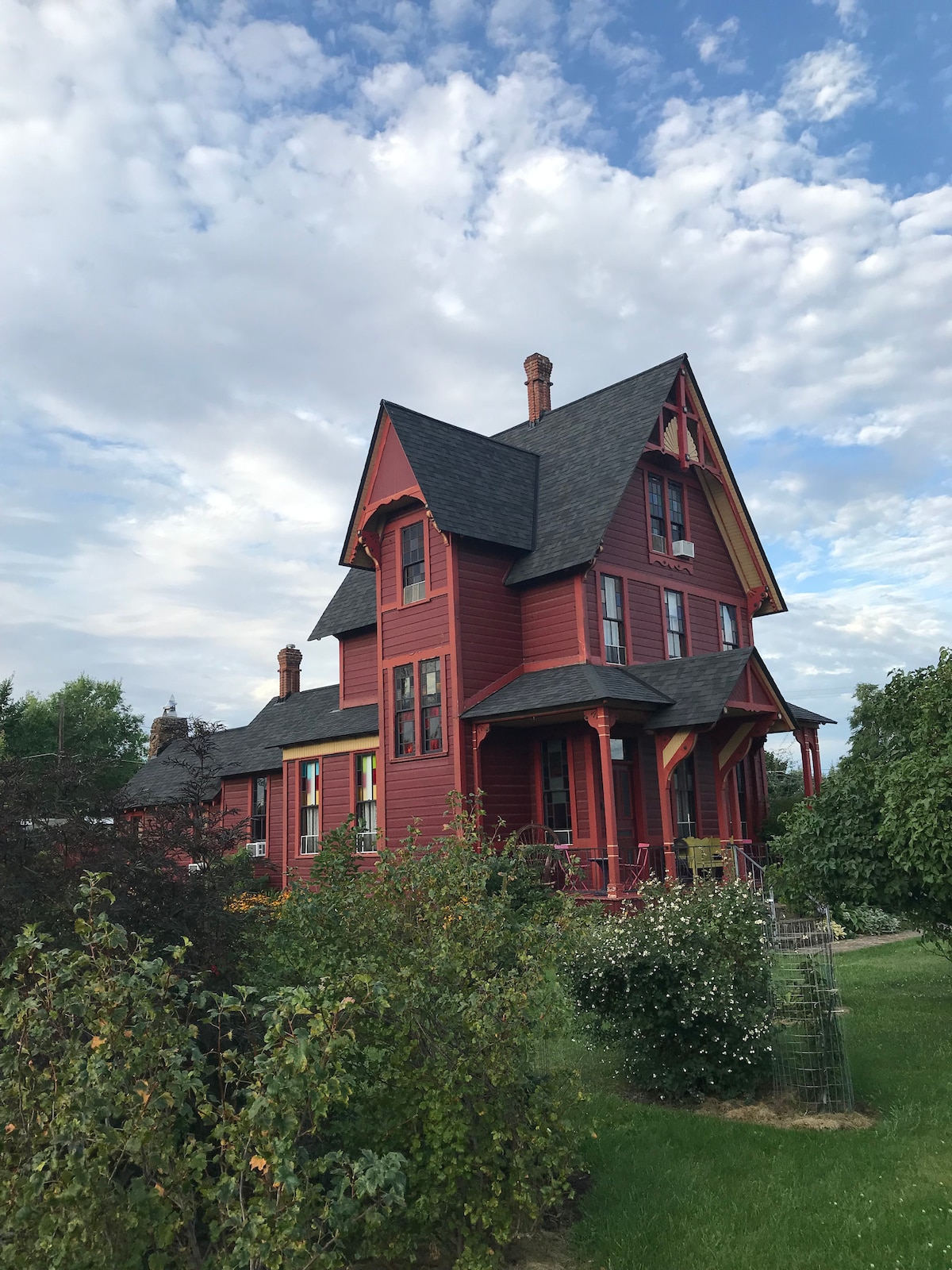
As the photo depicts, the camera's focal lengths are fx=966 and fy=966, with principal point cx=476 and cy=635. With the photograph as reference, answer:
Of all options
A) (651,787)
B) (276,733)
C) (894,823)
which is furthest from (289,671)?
(894,823)

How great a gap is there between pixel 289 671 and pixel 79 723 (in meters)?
38.4

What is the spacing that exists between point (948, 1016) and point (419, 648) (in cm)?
1302

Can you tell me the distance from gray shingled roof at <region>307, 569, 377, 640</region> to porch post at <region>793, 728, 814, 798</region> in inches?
436

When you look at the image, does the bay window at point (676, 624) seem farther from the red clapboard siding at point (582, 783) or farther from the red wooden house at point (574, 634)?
the red clapboard siding at point (582, 783)

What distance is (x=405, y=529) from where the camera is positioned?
22.6 m

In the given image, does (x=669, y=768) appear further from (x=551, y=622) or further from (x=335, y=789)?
(x=335, y=789)

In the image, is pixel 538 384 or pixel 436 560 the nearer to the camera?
pixel 436 560

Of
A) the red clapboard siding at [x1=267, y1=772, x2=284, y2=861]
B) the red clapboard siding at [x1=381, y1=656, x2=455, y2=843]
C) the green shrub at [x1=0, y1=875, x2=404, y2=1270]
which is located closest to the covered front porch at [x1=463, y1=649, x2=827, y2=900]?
the red clapboard siding at [x1=381, y1=656, x2=455, y2=843]

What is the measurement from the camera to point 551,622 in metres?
21.4

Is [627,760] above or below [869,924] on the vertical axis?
above

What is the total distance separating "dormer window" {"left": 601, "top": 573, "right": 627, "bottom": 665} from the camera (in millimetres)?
21234

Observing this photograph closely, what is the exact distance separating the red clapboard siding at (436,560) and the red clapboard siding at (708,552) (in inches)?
255

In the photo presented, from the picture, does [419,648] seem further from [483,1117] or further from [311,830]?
[483,1117]

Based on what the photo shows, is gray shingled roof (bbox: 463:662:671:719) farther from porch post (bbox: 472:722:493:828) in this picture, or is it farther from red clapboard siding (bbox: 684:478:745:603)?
red clapboard siding (bbox: 684:478:745:603)
